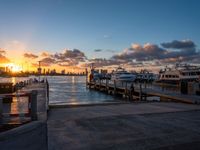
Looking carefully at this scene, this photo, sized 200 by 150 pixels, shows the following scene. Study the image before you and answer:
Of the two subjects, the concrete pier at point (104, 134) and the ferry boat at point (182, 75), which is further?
the ferry boat at point (182, 75)

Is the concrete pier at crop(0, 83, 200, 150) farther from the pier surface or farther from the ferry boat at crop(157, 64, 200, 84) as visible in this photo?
the ferry boat at crop(157, 64, 200, 84)

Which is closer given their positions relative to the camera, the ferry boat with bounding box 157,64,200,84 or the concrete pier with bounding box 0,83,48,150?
the concrete pier with bounding box 0,83,48,150

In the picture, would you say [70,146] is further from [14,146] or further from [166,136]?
[166,136]

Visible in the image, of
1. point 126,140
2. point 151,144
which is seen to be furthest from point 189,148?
point 126,140

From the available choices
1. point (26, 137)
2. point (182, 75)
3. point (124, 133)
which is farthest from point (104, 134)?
point (182, 75)

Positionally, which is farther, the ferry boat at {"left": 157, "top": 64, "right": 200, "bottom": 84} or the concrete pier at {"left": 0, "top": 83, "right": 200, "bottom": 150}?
the ferry boat at {"left": 157, "top": 64, "right": 200, "bottom": 84}

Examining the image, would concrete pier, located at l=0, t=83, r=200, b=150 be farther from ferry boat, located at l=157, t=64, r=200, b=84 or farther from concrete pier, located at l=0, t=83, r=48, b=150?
ferry boat, located at l=157, t=64, r=200, b=84

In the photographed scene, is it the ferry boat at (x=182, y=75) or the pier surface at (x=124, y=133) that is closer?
the pier surface at (x=124, y=133)

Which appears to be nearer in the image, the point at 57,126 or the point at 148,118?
the point at 57,126

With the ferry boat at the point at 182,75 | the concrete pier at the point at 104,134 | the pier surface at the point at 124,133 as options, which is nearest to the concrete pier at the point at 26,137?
the concrete pier at the point at 104,134

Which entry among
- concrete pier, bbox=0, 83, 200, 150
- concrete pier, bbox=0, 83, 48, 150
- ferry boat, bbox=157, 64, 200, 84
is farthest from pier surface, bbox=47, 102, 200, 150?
ferry boat, bbox=157, 64, 200, 84

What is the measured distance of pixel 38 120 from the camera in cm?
865

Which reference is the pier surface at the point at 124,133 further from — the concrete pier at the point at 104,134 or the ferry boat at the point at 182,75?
the ferry boat at the point at 182,75

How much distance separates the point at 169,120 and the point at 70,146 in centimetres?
485
